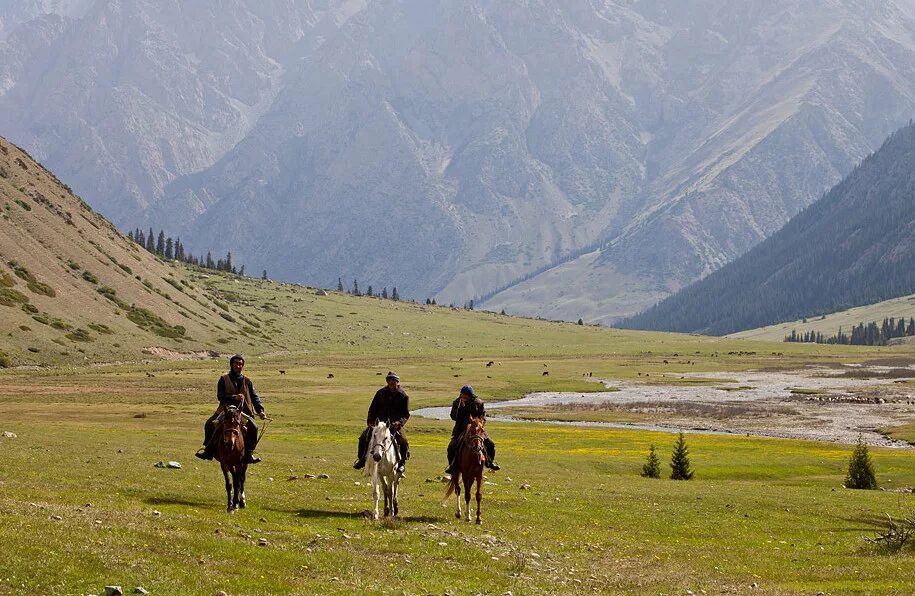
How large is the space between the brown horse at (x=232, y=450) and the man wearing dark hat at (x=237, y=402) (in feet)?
1.08

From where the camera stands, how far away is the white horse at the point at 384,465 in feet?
94.1

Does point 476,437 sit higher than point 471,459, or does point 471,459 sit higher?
point 476,437

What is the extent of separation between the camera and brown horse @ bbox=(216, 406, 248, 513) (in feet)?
93.4

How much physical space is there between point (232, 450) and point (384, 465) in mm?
4572

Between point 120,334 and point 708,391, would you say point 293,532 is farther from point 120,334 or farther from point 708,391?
point 120,334

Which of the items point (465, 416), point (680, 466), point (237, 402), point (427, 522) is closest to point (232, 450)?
point (237, 402)

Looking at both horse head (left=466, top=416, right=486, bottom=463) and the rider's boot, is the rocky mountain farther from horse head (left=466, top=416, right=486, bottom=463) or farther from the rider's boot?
horse head (left=466, top=416, right=486, bottom=463)

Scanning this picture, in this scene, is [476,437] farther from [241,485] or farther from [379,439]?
[241,485]

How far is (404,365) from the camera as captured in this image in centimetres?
17575

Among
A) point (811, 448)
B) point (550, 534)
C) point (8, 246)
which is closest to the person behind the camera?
point (550, 534)

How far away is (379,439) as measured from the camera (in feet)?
95.1

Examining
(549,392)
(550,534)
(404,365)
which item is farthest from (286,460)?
(404,365)

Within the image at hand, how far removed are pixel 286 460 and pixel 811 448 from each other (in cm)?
4367

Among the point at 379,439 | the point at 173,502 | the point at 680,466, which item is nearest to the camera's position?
the point at 379,439
